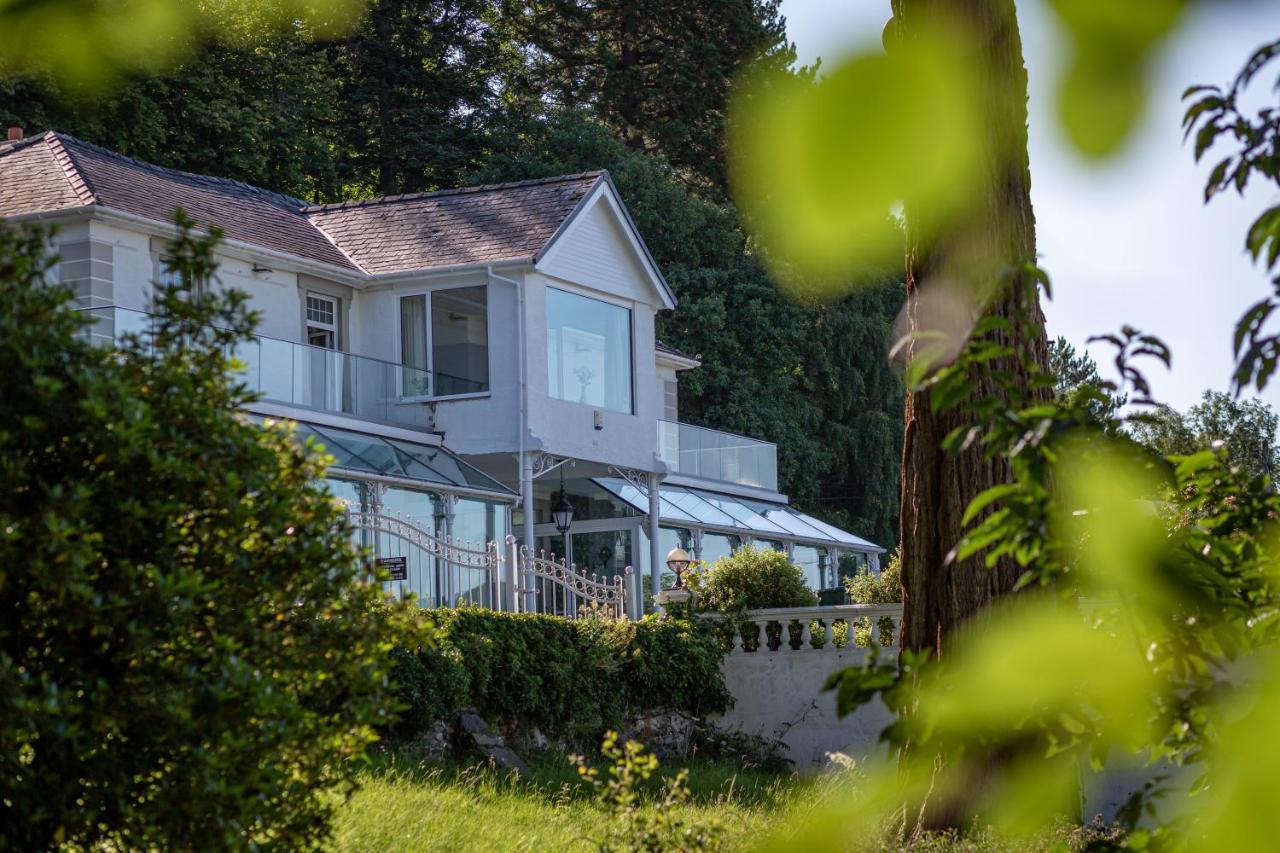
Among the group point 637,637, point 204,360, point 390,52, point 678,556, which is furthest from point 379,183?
point 390,52

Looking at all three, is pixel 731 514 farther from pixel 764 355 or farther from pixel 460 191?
pixel 764 355

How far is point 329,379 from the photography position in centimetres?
2452

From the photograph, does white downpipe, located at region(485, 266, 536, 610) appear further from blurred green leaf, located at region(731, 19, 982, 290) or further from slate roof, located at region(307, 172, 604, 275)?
blurred green leaf, located at region(731, 19, 982, 290)

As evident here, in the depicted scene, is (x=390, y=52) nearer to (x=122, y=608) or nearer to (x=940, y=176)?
(x=940, y=176)

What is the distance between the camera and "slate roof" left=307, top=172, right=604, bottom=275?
87.2ft

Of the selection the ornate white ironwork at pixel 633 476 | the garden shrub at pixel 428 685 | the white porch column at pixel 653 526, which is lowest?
the garden shrub at pixel 428 685

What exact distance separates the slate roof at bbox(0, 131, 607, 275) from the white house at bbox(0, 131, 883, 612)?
5cm

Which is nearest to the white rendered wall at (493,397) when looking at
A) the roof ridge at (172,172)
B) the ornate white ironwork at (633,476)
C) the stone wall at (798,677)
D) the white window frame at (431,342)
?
the white window frame at (431,342)

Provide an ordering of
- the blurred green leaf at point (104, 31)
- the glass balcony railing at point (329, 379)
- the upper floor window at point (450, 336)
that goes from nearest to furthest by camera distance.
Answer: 1. the blurred green leaf at point (104, 31)
2. the glass balcony railing at point (329, 379)
3. the upper floor window at point (450, 336)

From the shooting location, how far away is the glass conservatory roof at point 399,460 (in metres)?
22.3

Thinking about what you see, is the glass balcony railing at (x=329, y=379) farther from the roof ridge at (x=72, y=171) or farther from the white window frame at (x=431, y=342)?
the roof ridge at (x=72, y=171)

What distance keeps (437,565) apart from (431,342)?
7.43 meters

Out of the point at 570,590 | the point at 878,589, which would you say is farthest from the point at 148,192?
the point at 878,589

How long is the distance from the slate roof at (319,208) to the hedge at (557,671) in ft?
31.4
